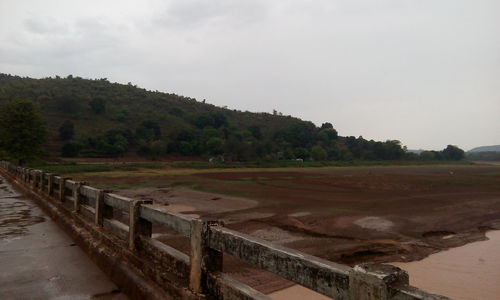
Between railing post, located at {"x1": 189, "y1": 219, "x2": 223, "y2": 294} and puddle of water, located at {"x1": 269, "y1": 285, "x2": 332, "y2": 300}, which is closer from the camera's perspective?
railing post, located at {"x1": 189, "y1": 219, "x2": 223, "y2": 294}

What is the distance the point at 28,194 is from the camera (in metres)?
14.9

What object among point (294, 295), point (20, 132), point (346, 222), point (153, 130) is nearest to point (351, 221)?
point (346, 222)

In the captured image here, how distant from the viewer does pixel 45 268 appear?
563 centimetres

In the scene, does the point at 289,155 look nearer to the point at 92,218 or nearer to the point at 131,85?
the point at 131,85

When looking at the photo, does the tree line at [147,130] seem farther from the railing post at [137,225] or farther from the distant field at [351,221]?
the railing post at [137,225]

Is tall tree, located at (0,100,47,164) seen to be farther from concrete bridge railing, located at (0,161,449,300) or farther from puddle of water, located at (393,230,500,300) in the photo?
puddle of water, located at (393,230,500,300)

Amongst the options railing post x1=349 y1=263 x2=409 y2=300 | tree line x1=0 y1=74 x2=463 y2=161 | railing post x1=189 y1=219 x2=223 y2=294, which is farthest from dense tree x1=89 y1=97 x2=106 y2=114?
railing post x1=349 y1=263 x2=409 y2=300

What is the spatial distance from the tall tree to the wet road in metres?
35.1

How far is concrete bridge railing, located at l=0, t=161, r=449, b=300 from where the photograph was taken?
212 cm

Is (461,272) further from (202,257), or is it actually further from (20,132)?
(20,132)

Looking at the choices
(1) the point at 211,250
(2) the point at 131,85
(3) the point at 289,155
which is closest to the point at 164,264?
(1) the point at 211,250

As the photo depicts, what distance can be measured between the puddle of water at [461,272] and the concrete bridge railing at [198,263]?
18.7 feet

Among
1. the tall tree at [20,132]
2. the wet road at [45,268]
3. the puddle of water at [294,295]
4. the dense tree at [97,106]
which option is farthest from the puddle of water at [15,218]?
the dense tree at [97,106]

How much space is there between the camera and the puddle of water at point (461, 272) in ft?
24.5
